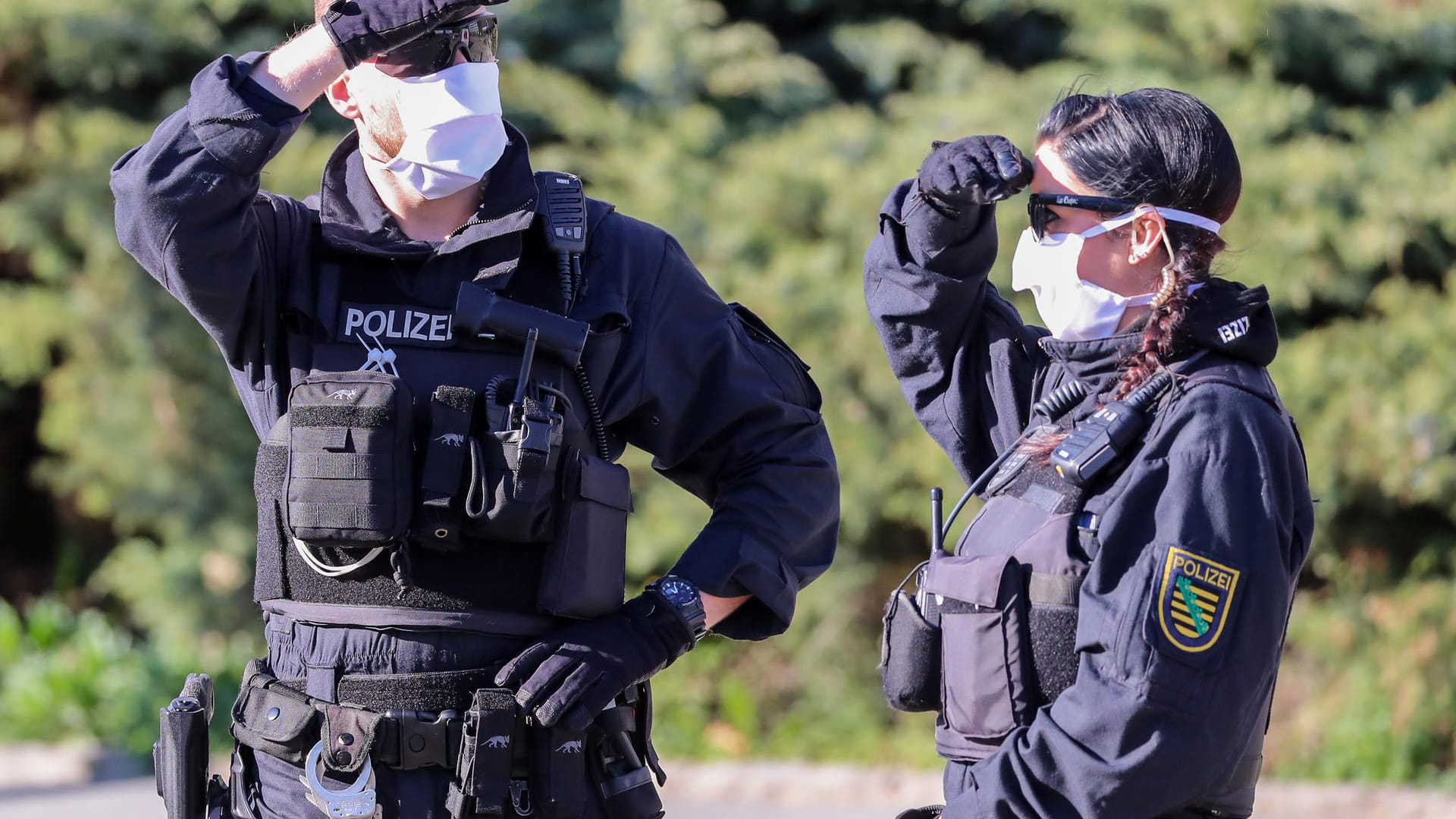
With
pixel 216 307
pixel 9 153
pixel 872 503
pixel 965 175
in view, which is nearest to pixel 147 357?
pixel 9 153

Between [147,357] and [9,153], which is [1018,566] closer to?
[147,357]

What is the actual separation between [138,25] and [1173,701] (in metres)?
8.00

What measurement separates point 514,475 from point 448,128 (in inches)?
25.8

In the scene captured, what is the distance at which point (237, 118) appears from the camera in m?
2.62

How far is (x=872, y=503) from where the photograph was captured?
736 cm

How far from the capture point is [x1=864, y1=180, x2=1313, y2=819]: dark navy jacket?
2168 mm

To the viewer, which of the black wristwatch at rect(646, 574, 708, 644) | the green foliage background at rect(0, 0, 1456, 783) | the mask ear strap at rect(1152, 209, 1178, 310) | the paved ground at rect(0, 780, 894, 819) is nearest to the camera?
the mask ear strap at rect(1152, 209, 1178, 310)

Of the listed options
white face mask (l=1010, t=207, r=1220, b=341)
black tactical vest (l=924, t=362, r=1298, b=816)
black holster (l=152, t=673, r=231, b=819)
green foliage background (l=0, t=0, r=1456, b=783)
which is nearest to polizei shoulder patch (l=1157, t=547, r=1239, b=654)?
black tactical vest (l=924, t=362, r=1298, b=816)

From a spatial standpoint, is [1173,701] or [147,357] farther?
[147,357]

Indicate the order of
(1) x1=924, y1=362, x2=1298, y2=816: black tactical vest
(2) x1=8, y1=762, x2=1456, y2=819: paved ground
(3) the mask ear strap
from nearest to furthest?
(1) x1=924, y1=362, x2=1298, y2=816: black tactical vest → (3) the mask ear strap → (2) x1=8, y1=762, x2=1456, y2=819: paved ground

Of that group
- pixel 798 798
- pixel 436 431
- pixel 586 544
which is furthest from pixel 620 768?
pixel 798 798

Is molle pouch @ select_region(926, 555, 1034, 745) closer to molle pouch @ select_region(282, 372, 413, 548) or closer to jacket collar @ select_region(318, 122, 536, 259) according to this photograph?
molle pouch @ select_region(282, 372, 413, 548)

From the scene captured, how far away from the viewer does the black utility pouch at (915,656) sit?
254cm

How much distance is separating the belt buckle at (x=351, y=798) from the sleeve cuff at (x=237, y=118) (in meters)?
1.02
